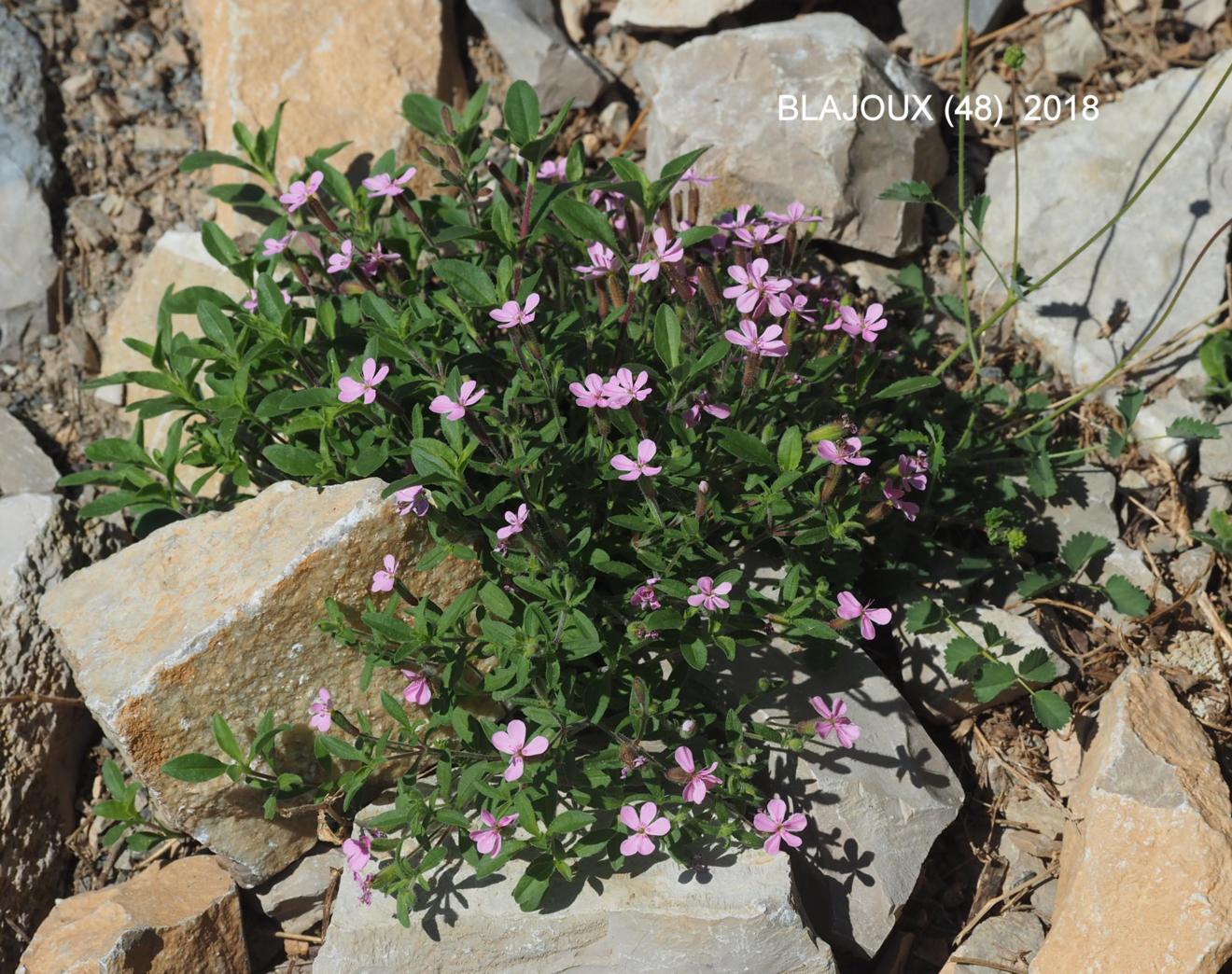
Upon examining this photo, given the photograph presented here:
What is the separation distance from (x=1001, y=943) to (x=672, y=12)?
411cm

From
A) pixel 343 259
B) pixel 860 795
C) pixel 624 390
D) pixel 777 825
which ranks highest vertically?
pixel 343 259

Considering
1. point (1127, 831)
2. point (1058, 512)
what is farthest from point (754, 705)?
point (1058, 512)

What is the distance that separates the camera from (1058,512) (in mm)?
4234

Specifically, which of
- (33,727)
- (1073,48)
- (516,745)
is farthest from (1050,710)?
(33,727)

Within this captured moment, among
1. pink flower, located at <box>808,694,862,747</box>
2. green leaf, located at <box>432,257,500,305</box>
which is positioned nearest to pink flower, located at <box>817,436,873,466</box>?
pink flower, located at <box>808,694,862,747</box>

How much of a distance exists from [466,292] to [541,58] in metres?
2.27

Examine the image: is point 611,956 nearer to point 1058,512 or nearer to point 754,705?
point 754,705

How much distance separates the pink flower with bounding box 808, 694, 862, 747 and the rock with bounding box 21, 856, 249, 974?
1.97 m

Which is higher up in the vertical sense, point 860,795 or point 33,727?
point 33,727

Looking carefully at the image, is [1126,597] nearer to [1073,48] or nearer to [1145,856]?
[1145,856]

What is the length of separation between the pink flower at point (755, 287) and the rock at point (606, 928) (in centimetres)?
161

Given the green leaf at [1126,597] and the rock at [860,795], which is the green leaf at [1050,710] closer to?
the rock at [860,795]

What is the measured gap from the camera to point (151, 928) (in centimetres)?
342

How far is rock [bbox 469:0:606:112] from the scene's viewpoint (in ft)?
17.0
